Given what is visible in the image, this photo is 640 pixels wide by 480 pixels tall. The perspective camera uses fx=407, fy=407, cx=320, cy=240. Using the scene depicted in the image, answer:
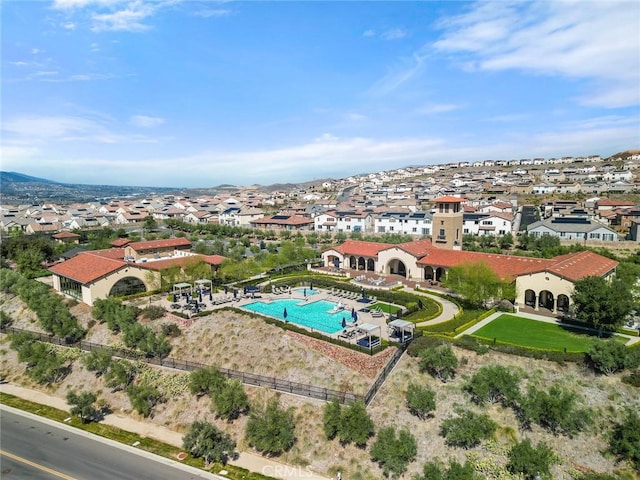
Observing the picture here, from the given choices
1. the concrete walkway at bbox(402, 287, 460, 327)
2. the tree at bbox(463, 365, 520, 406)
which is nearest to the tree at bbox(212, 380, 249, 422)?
the tree at bbox(463, 365, 520, 406)

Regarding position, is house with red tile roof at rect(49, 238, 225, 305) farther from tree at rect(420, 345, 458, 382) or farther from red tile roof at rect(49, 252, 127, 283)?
tree at rect(420, 345, 458, 382)

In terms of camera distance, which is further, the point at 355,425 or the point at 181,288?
the point at 181,288

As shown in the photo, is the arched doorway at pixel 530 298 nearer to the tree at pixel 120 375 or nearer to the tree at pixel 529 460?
the tree at pixel 529 460

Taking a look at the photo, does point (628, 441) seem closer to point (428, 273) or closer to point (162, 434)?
point (428, 273)

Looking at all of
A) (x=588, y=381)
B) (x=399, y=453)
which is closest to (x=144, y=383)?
(x=399, y=453)

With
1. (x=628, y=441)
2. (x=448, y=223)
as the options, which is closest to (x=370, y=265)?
(x=448, y=223)

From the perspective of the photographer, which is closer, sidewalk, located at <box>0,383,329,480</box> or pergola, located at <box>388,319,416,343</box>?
sidewalk, located at <box>0,383,329,480</box>

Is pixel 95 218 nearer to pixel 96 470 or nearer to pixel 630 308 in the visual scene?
pixel 96 470
